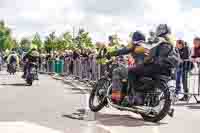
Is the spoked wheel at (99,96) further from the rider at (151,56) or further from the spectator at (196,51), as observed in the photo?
the spectator at (196,51)

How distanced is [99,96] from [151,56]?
1.71 metres

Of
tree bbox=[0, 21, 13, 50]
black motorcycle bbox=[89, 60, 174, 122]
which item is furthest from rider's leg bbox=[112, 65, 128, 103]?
tree bbox=[0, 21, 13, 50]

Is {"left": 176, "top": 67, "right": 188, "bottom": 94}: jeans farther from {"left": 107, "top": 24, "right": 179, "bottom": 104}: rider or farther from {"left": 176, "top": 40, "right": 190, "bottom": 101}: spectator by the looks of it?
{"left": 107, "top": 24, "right": 179, "bottom": 104}: rider

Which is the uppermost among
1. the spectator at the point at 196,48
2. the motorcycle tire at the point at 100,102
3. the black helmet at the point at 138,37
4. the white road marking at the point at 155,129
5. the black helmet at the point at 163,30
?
the black helmet at the point at 163,30

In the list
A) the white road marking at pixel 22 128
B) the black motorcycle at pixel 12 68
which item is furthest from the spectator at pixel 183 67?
the black motorcycle at pixel 12 68

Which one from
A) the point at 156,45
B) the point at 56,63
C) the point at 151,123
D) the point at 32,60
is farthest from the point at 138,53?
the point at 56,63

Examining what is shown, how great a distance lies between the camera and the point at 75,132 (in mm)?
9320

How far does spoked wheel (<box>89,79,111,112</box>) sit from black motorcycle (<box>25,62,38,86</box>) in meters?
9.81

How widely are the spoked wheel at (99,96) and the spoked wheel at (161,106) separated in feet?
5.00

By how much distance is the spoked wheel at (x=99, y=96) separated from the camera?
12086 millimetres

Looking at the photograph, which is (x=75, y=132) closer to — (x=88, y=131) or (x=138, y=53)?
(x=88, y=131)

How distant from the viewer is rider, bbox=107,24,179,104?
1092 cm

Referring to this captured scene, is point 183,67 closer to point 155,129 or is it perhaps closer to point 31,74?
point 155,129

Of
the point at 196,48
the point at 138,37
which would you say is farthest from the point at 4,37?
the point at 138,37
